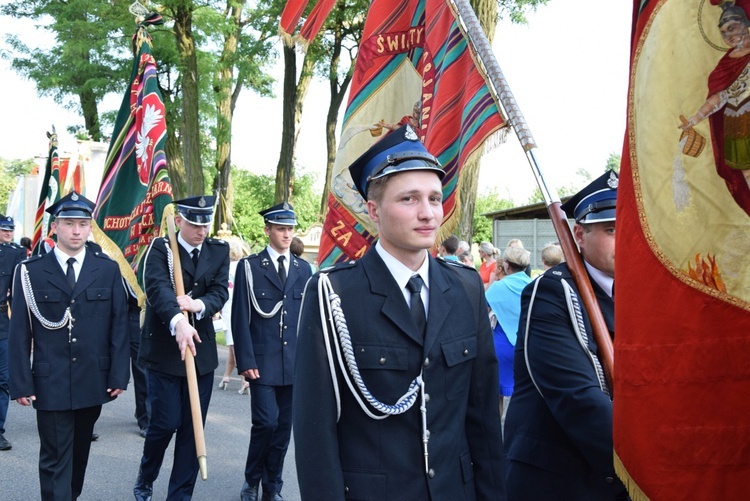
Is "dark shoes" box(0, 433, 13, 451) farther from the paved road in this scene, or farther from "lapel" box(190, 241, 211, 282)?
"lapel" box(190, 241, 211, 282)

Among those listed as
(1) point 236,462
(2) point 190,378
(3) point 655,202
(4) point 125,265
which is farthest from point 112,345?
(3) point 655,202

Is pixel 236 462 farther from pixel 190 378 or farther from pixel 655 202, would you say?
pixel 655 202

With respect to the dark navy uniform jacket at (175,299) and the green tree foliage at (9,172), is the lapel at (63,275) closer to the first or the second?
the dark navy uniform jacket at (175,299)

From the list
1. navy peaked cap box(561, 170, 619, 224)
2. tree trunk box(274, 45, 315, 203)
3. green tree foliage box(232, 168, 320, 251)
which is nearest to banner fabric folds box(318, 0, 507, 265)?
navy peaked cap box(561, 170, 619, 224)

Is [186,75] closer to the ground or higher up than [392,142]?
higher up

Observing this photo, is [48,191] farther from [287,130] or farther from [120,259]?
[287,130]

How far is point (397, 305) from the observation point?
2.56 m

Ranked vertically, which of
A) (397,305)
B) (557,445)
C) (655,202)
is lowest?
(557,445)

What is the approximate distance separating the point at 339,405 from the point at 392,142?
93 cm

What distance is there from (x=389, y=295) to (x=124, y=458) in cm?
559

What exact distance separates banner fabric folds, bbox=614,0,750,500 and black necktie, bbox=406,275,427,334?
0.79 m

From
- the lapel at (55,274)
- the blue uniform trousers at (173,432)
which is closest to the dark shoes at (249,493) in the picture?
the blue uniform trousers at (173,432)

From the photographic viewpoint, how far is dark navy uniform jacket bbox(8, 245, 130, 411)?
17.3 ft


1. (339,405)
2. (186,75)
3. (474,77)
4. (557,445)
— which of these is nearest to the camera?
(339,405)
